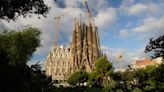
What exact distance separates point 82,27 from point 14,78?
156 metres

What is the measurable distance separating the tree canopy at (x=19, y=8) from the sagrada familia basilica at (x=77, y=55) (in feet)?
476

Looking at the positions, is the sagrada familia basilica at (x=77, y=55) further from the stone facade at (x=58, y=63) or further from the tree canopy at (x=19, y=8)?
the tree canopy at (x=19, y=8)

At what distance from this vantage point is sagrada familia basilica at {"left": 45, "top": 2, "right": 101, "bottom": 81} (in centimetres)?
16600

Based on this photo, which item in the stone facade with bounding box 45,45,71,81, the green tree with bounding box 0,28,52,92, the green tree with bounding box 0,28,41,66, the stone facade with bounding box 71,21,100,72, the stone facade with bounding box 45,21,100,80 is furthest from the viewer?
the stone facade with bounding box 71,21,100,72

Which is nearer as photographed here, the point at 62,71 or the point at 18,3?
the point at 18,3

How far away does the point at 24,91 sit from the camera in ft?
75.2

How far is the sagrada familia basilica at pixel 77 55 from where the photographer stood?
6535 inches

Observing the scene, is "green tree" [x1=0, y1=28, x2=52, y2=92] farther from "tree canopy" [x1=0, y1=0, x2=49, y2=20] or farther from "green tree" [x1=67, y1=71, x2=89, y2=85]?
"green tree" [x1=67, y1=71, x2=89, y2=85]

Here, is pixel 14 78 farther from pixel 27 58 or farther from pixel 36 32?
pixel 36 32

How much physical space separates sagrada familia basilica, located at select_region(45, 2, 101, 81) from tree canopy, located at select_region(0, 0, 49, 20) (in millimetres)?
145100

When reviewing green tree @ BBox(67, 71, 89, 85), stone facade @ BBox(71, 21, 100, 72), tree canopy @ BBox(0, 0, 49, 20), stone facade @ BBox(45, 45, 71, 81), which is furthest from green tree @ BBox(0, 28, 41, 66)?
stone facade @ BBox(71, 21, 100, 72)

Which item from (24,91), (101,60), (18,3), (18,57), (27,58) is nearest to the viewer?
(18,3)

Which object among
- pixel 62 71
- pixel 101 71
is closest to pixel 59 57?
pixel 62 71

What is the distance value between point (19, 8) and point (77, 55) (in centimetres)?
15154
